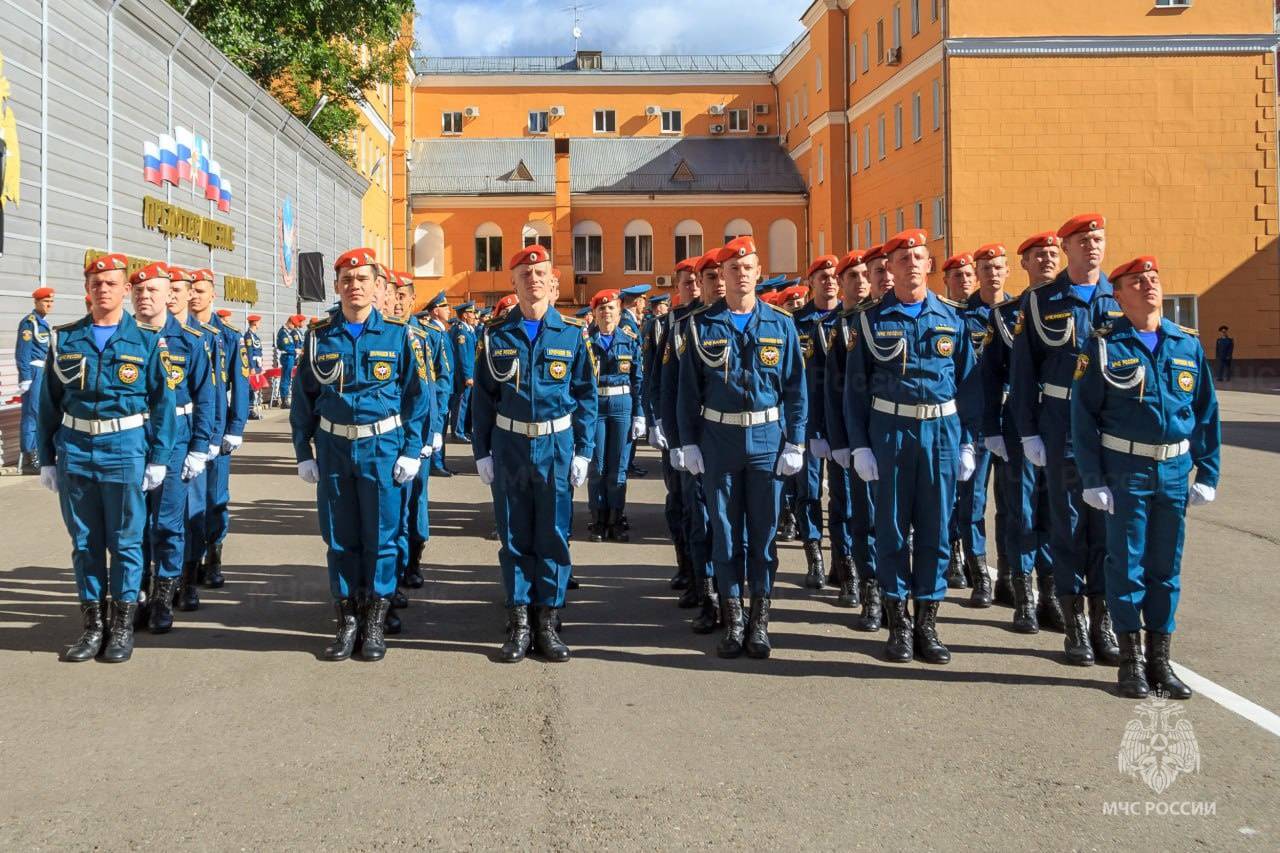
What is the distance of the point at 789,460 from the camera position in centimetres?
622

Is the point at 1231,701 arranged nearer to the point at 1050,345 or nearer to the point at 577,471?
the point at 1050,345

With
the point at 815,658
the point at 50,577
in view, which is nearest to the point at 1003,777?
the point at 815,658

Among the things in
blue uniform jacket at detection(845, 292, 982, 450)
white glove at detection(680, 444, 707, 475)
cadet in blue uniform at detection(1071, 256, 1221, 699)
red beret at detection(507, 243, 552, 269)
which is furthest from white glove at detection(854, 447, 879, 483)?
red beret at detection(507, 243, 552, 269)

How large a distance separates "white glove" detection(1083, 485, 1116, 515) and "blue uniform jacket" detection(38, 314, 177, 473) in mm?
4944

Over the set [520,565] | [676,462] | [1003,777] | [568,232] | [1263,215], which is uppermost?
[568,232]

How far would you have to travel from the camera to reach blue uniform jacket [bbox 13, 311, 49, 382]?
13711 mm

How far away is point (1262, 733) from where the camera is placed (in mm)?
4824

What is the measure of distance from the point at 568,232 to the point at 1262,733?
5330 cm

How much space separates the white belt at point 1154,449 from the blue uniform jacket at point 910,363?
963mm

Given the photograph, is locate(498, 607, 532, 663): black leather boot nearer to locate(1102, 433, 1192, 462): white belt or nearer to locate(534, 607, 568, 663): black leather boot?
locate(534, 607, 568, 663): black leather boot

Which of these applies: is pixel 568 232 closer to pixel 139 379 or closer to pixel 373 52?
pixel 373 52

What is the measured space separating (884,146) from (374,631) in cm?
4211

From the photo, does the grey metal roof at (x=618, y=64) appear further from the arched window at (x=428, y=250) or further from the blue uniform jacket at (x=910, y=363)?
the blue uniform jacket at (x=910, y=363)

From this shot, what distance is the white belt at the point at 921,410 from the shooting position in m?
6.17
